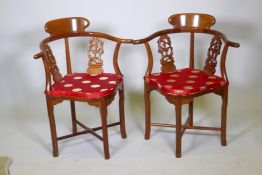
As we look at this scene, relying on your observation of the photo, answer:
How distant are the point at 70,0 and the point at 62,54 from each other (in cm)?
46

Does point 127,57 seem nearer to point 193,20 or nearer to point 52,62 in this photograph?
point 193,20

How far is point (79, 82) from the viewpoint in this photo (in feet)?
8.75

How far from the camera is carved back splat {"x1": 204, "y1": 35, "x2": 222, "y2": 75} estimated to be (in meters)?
2.67

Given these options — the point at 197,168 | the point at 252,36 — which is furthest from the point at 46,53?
the point at 252,36

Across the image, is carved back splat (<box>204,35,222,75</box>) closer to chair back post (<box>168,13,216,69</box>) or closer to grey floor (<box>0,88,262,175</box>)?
chair back post (<box>168,13,216,69</box>)

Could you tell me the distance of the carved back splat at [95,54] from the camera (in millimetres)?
2809

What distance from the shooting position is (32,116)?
3359mm

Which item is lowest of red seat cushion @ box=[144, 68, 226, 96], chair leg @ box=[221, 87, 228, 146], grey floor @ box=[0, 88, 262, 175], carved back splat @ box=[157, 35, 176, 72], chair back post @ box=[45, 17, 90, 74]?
grey floor @ box=[0, 88, 262, 175]

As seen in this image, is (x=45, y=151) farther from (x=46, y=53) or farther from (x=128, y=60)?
(x=128, y=60)

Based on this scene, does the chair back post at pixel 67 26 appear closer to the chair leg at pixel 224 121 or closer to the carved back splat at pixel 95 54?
the carved back splat at pixel 95 54

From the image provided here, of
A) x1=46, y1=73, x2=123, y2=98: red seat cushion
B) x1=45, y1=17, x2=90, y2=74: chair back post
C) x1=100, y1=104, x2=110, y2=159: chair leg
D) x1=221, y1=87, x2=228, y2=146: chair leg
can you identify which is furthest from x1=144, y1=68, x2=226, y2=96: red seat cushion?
x1=45, y1=17, x2=90, y2=74: chair back post

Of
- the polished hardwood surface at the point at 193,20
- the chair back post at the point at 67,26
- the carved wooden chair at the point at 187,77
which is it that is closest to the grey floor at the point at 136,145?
the carved wooden chair at the point at 187,77

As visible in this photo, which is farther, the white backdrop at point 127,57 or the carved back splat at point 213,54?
the white backdrop at point 127,57

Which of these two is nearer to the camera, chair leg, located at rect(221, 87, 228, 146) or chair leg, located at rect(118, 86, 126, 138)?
chair leg, located at rect(221, 87, 228, 146)
